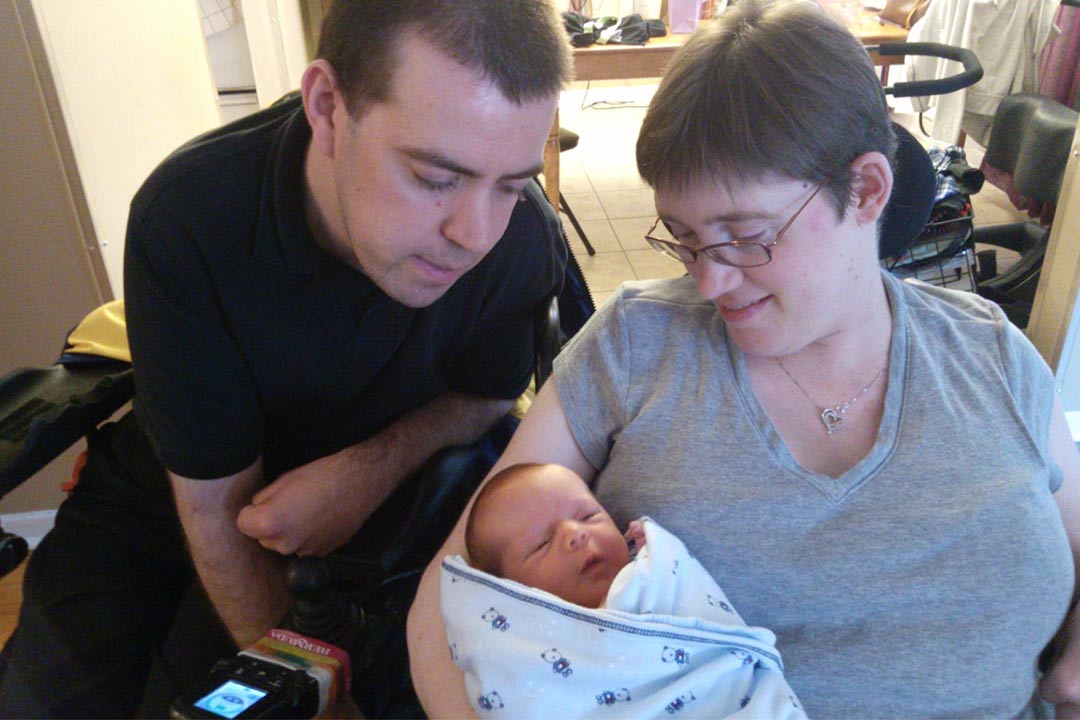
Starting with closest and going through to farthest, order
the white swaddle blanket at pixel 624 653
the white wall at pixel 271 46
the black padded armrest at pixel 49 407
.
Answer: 1. the white swaddle blanket at pixel 624 653
2. the black padded armrest at pixel 49 407
3. the white wall at pixel 271 46

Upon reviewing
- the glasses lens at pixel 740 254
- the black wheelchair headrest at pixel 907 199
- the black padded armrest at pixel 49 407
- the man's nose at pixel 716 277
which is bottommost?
the black padded armrest at pixel 49 407

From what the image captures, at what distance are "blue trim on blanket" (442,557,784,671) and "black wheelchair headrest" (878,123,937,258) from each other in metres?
0.85

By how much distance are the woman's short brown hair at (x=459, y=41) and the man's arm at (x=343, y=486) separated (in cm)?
58

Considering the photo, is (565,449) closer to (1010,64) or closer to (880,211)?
(880,211)

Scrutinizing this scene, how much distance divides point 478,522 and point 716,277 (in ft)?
1.44

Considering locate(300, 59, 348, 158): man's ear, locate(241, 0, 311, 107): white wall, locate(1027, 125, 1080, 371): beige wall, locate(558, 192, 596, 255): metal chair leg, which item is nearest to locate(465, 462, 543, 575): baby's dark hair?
locate(300, 59, 348, 158): man's ear

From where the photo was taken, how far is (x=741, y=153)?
1.03m

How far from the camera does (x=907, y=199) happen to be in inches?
67.0

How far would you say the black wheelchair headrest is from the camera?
1644mm

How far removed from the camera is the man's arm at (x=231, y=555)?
1416mm

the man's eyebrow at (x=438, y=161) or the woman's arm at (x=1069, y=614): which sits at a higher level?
the man's eyebrow at (x=438, y=161)

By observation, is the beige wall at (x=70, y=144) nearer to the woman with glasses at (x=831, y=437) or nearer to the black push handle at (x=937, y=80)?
the woman with glasses at (x=831, y=437)

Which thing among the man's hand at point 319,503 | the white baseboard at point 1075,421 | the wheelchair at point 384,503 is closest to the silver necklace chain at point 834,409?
the wheelchair at point 384,503

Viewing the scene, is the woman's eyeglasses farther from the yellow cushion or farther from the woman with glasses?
the yellow cushion
